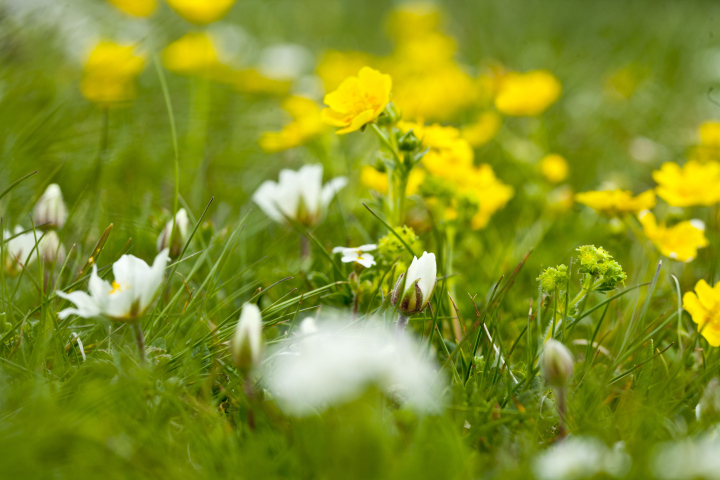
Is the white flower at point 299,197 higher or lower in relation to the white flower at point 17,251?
higher

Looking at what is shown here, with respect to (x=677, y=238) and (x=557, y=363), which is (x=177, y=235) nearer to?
(x=557, y=363)

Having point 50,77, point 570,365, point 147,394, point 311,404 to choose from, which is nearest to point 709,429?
point 570,365

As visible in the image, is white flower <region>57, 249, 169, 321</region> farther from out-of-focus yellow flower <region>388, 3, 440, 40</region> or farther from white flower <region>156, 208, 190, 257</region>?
out-of-focus yellow flower <region>388, 3, 440, 40</region>

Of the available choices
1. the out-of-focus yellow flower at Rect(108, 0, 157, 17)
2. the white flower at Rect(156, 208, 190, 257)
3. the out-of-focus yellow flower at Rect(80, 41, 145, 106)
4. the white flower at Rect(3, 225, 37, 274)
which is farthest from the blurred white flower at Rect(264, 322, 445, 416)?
the out-of-focus yellow flower at Rect(108, 0, 157, 17)

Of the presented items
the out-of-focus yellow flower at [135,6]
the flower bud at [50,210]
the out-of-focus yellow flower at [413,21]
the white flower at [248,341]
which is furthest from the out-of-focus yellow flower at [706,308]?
the out-of-focus yellow flower at [413,21]

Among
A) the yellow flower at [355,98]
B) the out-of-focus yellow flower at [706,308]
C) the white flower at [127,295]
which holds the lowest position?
the out-of-focus yellow flower at [706,308]

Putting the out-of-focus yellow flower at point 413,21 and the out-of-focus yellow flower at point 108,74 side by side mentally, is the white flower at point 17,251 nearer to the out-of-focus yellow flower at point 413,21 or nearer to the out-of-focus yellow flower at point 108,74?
the out-of-focus yellow flower at point 108,74

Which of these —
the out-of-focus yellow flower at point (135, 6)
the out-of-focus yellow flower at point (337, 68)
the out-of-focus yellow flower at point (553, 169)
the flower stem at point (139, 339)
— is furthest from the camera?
the out-of-focus yellow flower at point (337, 68)
